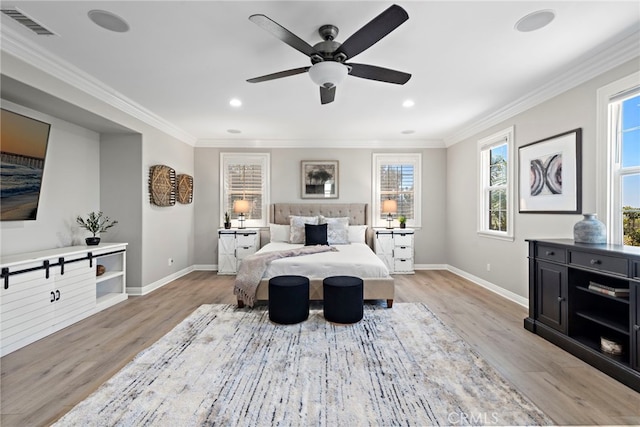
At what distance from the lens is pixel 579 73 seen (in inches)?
119

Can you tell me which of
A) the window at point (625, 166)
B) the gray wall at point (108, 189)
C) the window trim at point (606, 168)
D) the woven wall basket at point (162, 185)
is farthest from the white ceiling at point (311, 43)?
the woven wall basket at point (162, 185)

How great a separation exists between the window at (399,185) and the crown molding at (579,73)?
1.85 meters

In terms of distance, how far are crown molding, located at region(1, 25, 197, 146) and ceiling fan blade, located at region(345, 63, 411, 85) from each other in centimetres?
275

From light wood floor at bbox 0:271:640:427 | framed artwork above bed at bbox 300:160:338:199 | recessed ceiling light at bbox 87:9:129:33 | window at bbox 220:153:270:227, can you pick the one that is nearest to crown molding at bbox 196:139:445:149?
window at bbox 220:153:270:227

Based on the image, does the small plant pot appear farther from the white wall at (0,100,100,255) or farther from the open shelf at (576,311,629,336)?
the open shelf at (576,311,629,336)

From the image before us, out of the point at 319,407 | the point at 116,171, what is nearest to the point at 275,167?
the point at 116,171

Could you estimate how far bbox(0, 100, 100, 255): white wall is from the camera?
3229 millimetres

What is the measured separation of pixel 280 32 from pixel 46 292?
334 centimetres

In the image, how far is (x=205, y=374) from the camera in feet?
7.38

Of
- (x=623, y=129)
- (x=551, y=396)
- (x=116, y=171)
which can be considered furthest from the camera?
(x=116, y=171)

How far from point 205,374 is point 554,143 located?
4.24 meters

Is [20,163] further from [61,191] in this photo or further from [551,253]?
[551,253]

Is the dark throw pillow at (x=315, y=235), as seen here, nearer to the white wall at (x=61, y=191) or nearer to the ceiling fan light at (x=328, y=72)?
the ceiling fan light at (x=328, y=72)

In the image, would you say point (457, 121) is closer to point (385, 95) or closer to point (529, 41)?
point (385, 95)
